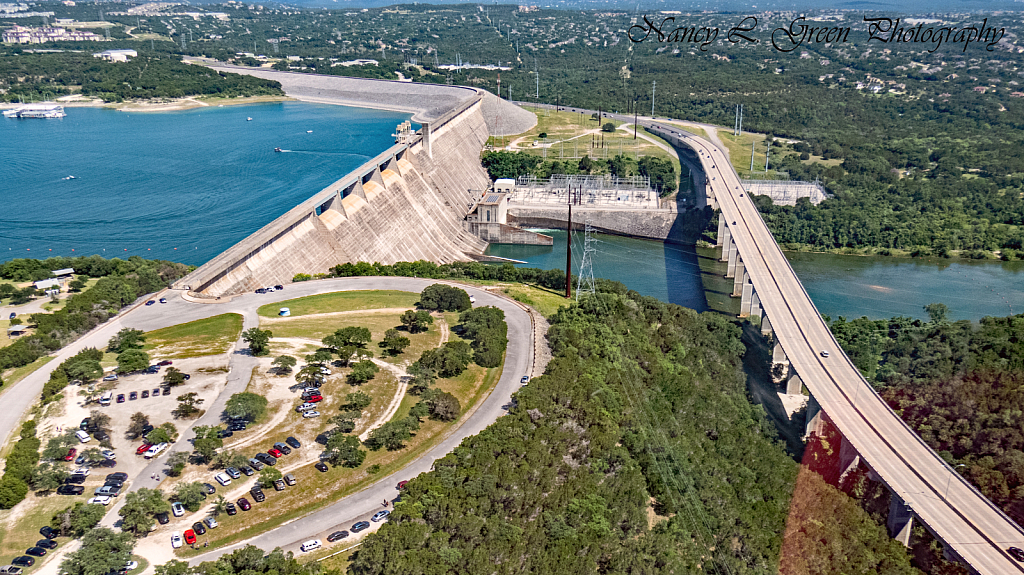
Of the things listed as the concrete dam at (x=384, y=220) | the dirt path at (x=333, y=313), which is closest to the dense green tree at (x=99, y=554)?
the dirt path at (x=333, y=313)

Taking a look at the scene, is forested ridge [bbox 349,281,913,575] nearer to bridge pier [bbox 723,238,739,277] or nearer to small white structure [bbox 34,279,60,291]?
bridge pier [bbox 723,238,739,277]

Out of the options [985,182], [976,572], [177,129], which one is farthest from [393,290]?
[177,129]

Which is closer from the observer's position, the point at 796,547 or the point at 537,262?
the point at 796,547

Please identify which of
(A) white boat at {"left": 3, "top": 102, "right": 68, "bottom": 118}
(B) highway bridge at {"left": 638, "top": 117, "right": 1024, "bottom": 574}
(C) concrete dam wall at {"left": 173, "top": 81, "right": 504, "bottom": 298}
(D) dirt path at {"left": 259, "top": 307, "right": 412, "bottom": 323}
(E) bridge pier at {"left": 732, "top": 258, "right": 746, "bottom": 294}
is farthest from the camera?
(A) white boat at {"left": 3, "top": 102, "right": 68, "bottom": 118}

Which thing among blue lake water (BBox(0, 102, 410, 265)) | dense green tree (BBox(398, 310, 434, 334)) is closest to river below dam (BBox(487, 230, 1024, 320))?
dense green tree (BBox(398, 310, 434, 334))

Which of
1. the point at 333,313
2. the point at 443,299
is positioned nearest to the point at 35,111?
the point at 333,313

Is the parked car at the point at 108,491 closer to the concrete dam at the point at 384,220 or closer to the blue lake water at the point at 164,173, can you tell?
the concrete dam at the point at 384,220

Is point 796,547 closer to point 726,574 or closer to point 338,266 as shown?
point 726,574
